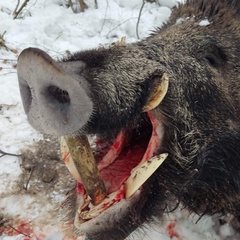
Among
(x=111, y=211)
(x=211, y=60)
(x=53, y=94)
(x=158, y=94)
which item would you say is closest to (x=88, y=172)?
(x=111, y=211)

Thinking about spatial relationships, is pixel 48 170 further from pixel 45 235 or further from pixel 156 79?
pixel 156 79

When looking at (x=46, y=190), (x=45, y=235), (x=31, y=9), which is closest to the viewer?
(x=45, y=235)

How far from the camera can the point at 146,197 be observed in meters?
2.48

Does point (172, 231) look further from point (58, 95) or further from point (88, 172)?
point (58, 95)

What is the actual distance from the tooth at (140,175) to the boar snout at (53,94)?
1.41 ft

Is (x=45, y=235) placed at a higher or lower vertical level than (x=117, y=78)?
lower

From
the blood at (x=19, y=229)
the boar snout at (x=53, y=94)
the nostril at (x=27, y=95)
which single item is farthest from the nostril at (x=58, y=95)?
the blood at (x=19, y=229)

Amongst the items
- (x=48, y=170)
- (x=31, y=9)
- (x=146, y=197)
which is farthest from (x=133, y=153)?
(x=31, y=9)

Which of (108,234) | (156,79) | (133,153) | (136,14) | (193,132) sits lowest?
(136,14)

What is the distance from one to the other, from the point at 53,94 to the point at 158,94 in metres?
0.55

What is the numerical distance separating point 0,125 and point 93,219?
189 cm

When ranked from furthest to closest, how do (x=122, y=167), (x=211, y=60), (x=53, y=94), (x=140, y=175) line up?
(x=211, y=60) → (x=122, y=167) → (x=140, y=175) → (x=53, y=94)

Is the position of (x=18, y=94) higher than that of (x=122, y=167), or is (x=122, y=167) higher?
(x=122, y=167)

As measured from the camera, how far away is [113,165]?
8.54 ft
